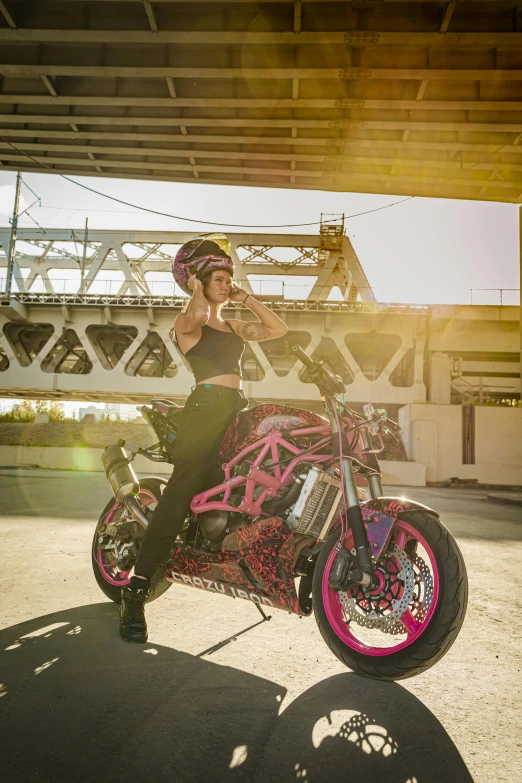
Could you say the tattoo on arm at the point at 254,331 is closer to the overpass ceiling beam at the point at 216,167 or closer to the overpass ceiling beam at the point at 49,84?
the overpass ceiling beam at the point at 49,84

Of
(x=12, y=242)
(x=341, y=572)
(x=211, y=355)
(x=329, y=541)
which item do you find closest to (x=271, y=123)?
(x=211, y=355)

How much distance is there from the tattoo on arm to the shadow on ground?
2015 millimetres

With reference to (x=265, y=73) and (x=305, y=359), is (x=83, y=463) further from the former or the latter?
(x=305, y=359)

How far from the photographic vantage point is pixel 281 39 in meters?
16.2

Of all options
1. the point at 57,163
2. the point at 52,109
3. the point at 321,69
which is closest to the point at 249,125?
the point at 321,69

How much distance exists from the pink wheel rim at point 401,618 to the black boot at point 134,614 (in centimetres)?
118

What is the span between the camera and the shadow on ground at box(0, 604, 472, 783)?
1.86 meters

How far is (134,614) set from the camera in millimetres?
3209

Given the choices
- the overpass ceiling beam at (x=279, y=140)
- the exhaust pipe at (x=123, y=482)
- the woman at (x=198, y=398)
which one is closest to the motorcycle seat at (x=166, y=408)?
the woman at (x=198, y=398)

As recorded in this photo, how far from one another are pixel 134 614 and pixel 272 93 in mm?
19745

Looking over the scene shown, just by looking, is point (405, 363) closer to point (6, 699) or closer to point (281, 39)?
point (281, 39)

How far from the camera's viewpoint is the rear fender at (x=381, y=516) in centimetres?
266

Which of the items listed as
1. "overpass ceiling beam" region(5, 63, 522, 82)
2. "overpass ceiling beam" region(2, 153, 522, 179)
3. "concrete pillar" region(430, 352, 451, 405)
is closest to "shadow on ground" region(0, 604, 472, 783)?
"overpass ceiling beam" region(5, 63, 522, 82)

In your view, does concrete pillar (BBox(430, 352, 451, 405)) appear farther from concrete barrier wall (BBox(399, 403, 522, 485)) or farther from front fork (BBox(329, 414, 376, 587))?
front fork (BBox(329, 414, 376, 587))
